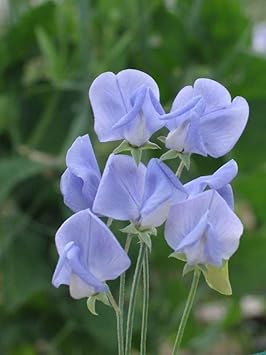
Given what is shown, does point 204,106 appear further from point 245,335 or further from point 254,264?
point 245,335

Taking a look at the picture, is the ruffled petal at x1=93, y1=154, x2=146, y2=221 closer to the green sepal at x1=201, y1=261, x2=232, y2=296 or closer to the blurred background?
the green sepal at x1=201, y1=261, x2=232, y2=296

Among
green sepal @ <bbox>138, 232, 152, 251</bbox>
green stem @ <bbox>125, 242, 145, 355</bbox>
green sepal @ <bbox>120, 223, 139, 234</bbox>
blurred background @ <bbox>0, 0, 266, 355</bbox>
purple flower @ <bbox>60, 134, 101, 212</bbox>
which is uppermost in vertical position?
purple flower @ <bbox>60, 134, 101, 212</bbox>

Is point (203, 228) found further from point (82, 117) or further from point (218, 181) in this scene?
point (82, 117)

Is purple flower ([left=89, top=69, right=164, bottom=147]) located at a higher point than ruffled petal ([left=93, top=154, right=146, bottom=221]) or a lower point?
higher

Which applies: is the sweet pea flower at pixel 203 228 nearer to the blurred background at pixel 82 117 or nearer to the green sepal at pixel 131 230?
the green sepal at pixel 131 230

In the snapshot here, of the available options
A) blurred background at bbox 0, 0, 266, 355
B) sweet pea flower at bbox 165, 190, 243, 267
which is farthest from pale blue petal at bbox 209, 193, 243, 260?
blurred background at bbox 0, 0, 266, 355

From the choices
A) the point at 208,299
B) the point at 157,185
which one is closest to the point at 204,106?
the point at 157,185

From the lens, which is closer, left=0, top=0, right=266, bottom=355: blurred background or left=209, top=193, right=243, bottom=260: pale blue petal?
left=209, top=193, right=243, bottom=260: pale blue petal
